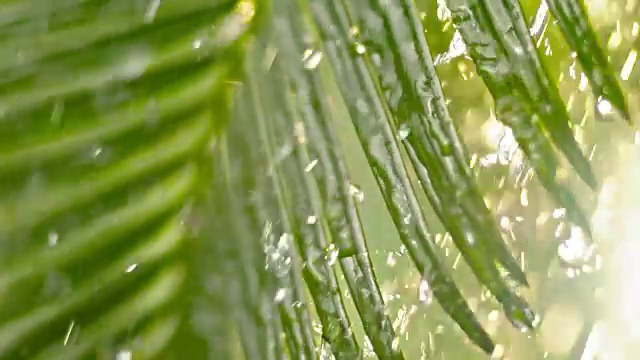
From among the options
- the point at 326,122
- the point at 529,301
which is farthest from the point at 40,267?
the point at 529,301

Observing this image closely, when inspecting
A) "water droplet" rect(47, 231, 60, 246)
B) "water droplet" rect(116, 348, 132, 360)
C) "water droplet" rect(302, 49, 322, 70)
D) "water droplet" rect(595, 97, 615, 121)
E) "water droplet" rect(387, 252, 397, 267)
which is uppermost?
"water droplet" rect(302, 49, 322, 70)

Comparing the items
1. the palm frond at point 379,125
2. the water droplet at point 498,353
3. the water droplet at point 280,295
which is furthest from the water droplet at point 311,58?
the water droplet at point 498,353

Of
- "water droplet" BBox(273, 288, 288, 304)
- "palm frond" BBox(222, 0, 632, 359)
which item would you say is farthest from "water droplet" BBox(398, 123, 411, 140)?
"water droplet" BBox(273, 288, 288, 304)

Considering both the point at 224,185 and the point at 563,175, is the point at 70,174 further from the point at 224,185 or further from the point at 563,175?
the point at 563,175

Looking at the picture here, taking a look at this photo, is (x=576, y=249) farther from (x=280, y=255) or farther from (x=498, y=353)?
(x=280, y=255)

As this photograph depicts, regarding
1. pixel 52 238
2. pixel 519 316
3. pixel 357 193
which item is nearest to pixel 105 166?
pixel 52 238

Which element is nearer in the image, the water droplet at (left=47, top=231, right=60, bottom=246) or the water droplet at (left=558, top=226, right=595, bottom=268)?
the water droplet at (left=47, top=231, right=60, bottom=246)

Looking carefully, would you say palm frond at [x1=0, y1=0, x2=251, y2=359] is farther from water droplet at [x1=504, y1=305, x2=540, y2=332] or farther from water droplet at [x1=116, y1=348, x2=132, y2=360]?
water droplet at [x1=504, y1=305, x2=540, y2=332]

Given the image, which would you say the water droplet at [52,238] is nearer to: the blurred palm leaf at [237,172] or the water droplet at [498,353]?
the blurred palm leaf at [237,172]

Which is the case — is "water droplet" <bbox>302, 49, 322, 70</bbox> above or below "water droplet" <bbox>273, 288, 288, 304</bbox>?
above
